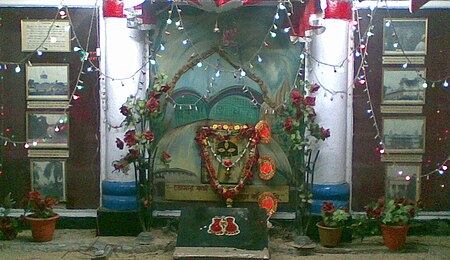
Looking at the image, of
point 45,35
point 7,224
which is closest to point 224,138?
point 45,35

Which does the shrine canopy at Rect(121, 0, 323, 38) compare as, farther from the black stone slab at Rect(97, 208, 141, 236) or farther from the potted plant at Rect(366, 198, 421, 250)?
the black stone slab at Rect(97, 208, 141, 236)

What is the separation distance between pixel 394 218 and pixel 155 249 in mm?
2297

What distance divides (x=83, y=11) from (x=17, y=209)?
87.5 inches

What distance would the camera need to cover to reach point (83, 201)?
663cm

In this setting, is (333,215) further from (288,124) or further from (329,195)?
(288,124)

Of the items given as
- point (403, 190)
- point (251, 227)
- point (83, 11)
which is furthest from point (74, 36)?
point (403, 190)

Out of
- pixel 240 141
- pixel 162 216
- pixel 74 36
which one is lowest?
pixel 162 216

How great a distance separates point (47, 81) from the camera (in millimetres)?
6504

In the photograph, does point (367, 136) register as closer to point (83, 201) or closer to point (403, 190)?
point (403, 190)

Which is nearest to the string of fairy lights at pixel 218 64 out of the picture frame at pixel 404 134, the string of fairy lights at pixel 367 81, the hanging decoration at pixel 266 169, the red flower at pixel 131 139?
the string of fairy lights at pixel 367 81

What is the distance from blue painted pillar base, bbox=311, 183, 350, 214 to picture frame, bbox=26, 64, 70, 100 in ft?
9.22

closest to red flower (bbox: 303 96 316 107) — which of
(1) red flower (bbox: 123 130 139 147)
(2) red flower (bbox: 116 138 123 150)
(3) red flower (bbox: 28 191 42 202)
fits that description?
(1) red flower (bbox: 123 130 139 147)

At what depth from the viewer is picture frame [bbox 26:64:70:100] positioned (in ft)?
21.3

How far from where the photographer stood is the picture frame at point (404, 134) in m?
6.50
